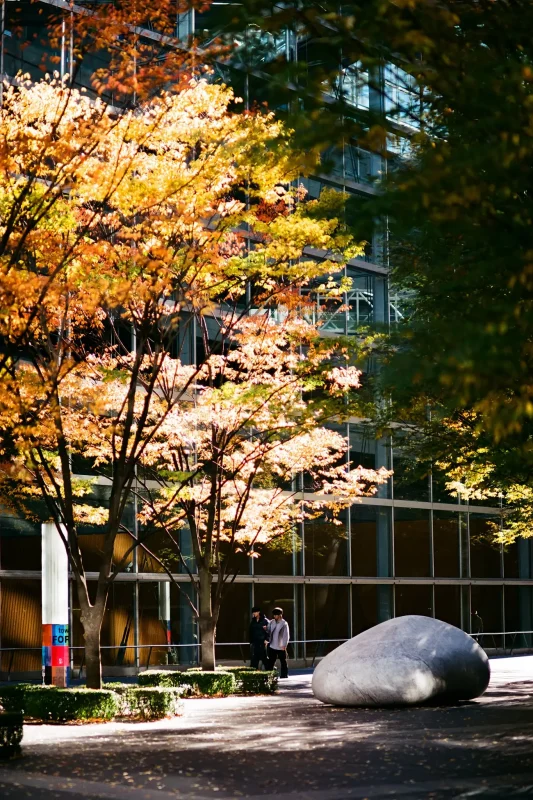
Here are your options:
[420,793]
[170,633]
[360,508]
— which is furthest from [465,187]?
[360,508]

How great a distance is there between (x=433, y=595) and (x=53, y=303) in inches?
1005

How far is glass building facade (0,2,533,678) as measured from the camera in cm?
2583

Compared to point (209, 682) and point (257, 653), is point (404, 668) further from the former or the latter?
point (257, 653)

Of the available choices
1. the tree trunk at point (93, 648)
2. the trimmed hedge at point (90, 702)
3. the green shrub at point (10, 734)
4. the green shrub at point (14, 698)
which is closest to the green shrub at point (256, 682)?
the trimmed hedge at point (90, 702)

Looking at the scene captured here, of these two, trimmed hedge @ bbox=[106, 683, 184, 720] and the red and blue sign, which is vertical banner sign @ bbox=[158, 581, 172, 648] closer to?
the red and blue sign

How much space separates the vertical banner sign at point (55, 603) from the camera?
64.6ft

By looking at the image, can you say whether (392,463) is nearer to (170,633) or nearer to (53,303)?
(170,633)

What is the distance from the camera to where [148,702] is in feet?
56.6

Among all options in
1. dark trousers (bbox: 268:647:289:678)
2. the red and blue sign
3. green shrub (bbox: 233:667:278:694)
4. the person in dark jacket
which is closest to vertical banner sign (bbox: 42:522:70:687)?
the red and blue sign

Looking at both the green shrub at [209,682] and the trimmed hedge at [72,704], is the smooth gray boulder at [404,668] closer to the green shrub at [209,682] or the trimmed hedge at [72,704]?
the green shrub at [209,682]

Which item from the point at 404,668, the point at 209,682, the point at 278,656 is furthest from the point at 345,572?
the point at 404,668

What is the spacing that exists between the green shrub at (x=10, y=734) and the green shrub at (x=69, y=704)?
399cm

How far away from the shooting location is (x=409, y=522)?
37938mm

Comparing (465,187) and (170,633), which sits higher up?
(465,187)
